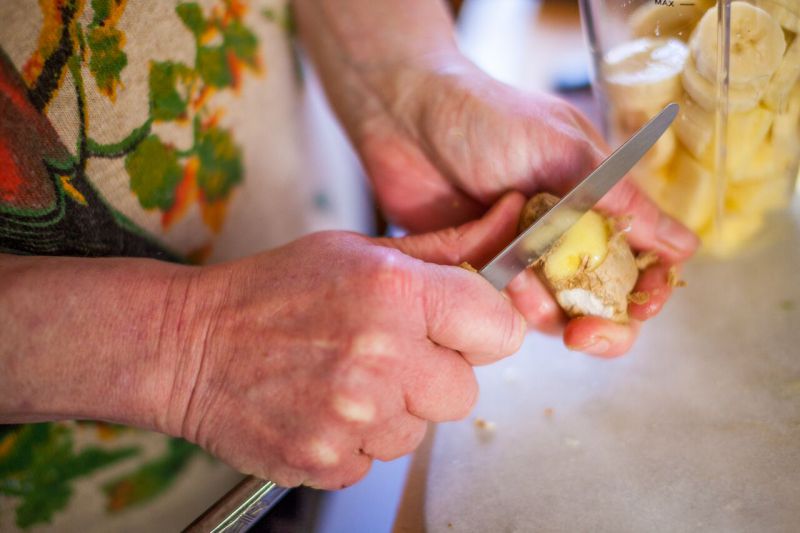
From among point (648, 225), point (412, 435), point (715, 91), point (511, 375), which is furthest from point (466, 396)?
point (715, 91)

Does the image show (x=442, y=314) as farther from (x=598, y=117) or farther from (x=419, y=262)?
(x=598, y=117)

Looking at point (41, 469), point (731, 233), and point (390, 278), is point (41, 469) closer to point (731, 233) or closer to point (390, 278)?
point (390, 278)

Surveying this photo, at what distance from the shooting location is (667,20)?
62 centimetres

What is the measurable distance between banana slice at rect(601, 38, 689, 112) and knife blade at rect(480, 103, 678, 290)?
0.05 metres

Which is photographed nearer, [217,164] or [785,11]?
[785,11]

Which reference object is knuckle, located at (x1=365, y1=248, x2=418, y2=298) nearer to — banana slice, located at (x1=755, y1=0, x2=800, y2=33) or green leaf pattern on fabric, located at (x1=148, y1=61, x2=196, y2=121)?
green leaf pattern on fabric, located at (x1=148, y1=61, x2=196, y2=121)

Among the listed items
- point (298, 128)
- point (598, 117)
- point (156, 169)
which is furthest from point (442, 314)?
point (598, 117)

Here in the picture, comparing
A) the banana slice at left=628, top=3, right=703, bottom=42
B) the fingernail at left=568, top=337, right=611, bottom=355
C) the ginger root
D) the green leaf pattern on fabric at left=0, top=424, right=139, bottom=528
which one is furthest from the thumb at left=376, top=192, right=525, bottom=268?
the green leaf pattern on fabric at left=0, top=424, right=139, bottom=528

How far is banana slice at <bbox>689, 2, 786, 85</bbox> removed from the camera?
572mm

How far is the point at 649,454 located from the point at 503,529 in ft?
0.50

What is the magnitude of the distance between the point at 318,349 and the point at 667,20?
45 cm

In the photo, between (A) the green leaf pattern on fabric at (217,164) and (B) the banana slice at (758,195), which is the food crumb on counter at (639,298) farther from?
(A) the green leaf pattern on fabric at (217,164)

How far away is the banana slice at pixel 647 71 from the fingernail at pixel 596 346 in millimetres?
240

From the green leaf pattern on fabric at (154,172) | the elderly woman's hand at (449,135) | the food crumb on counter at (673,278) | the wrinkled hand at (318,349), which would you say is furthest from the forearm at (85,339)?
the food crumb on counter at (673,278)
